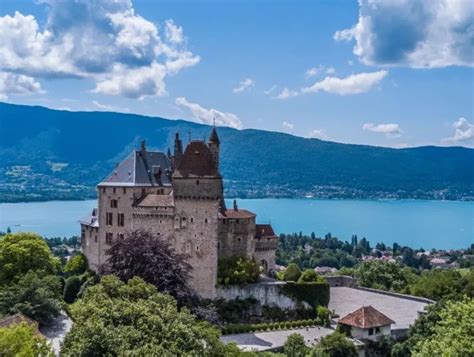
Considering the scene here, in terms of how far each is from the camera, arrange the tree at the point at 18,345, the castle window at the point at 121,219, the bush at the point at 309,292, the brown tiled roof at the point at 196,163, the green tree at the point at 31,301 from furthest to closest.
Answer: the castle window at the point at 121,219 < the bush at the point at 309,292 < the brown tiled roof at the point at 196,163 < the green tree at the point at 31,301 < the tree at the point at 18,345

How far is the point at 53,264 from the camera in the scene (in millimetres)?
43500

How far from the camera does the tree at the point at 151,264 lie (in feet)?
125

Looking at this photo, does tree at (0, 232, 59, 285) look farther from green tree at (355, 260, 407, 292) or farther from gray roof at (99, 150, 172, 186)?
green tree at (355, 260, 407, 292)

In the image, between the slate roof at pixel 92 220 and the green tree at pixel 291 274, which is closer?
the green tree at pixel 291 274

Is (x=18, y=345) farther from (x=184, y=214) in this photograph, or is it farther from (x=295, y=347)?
(x=184, y=214)

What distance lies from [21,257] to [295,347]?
18.7 metres

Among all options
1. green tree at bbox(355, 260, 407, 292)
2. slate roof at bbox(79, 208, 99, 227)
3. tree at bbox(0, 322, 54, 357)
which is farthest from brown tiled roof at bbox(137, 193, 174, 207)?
green tree at bbox(355, 260, 407, 292)

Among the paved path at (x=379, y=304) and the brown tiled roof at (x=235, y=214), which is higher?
A: the brown tiled roof at (x=235, y=214)

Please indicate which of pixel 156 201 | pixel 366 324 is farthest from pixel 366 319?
pixel 156 201

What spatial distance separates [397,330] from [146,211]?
1769 centimetres

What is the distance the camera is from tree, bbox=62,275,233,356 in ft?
71.7

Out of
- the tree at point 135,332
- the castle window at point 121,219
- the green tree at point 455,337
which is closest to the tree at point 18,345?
the tree at point 135,332

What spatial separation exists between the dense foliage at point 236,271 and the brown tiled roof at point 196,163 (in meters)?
5.84

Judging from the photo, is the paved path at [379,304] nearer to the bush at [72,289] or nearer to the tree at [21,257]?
the bush at [72,289]
